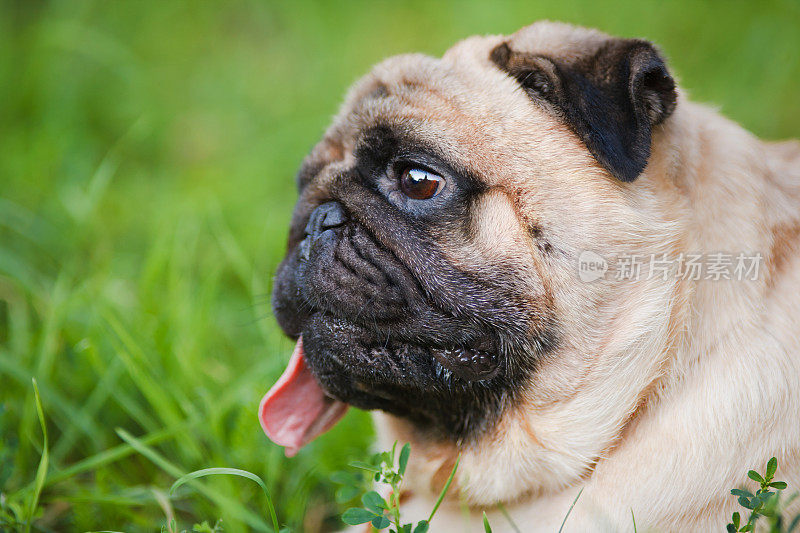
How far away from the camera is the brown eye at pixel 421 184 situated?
2.12 metres

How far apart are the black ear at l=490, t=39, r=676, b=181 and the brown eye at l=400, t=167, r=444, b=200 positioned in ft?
1.28

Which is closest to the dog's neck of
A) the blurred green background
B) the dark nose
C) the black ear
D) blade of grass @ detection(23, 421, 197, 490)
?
the black ear

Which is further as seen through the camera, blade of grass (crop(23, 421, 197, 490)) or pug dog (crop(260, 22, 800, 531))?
blade of grass (crop(23, 421, 197, 490))

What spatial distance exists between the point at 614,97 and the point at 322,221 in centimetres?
98

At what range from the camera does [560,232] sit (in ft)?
6.53

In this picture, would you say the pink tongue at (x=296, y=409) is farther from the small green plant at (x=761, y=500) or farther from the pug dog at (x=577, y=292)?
the small green plant at (x=761, y=500)

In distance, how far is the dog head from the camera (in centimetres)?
200

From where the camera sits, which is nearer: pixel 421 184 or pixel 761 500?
pixel 761 500

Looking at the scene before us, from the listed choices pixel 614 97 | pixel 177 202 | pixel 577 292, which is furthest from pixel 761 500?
pixel 177 202

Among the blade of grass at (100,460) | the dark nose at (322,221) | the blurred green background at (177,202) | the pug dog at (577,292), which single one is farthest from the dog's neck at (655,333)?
the blade of grass at (100,460)

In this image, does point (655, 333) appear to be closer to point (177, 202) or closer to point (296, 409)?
point (296, 409)

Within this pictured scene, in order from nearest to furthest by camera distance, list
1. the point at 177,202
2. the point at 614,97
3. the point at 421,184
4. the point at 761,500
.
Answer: the point at 761,500 → the point at 614,97 → the point at 421,184 → the point at 177,202

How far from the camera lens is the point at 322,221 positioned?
2.33 meters

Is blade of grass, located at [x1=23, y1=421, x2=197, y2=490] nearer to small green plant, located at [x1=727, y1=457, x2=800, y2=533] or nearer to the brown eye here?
the brown eye
